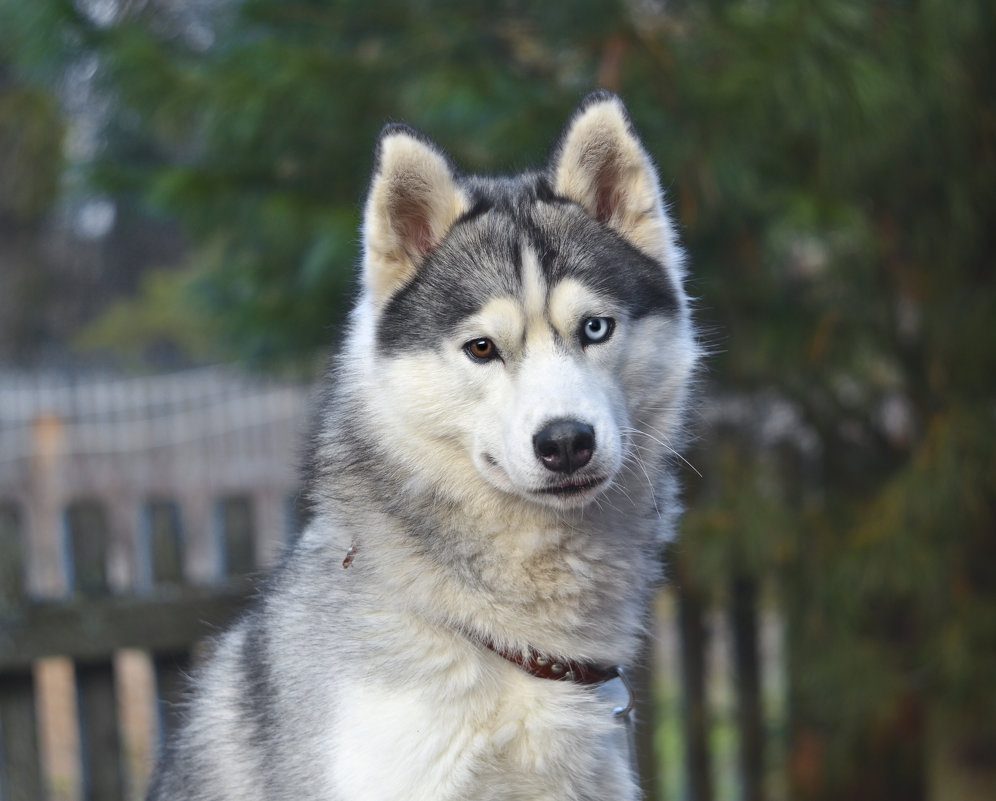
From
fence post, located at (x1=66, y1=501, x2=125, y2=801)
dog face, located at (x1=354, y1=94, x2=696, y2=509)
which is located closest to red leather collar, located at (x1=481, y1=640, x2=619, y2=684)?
dog face, located at (x1=354, y1=94, x2=696, y2=509)

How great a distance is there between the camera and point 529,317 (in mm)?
2344

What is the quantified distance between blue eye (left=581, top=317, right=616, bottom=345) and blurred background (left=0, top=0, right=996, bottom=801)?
565mm

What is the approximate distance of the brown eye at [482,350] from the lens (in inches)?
92.4

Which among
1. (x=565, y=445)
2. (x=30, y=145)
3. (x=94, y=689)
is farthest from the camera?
(x=30, y=145)

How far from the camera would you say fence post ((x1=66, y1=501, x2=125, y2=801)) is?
4176 millimetres

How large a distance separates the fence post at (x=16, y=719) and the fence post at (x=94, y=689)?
0.18 m

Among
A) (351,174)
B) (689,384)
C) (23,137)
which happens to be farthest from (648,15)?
(23,137)

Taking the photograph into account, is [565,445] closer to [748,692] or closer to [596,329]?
[596,329]

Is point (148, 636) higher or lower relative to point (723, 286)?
lower

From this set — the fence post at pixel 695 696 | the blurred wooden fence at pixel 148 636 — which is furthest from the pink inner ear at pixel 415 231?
the fence post at pixel 695 696

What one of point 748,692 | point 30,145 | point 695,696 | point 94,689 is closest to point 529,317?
point 94,689

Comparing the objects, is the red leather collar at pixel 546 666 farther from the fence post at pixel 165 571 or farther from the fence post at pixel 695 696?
the fence post at pixel 695 696

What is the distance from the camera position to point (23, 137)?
6.21 metres

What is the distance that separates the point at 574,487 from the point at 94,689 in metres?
2.77
